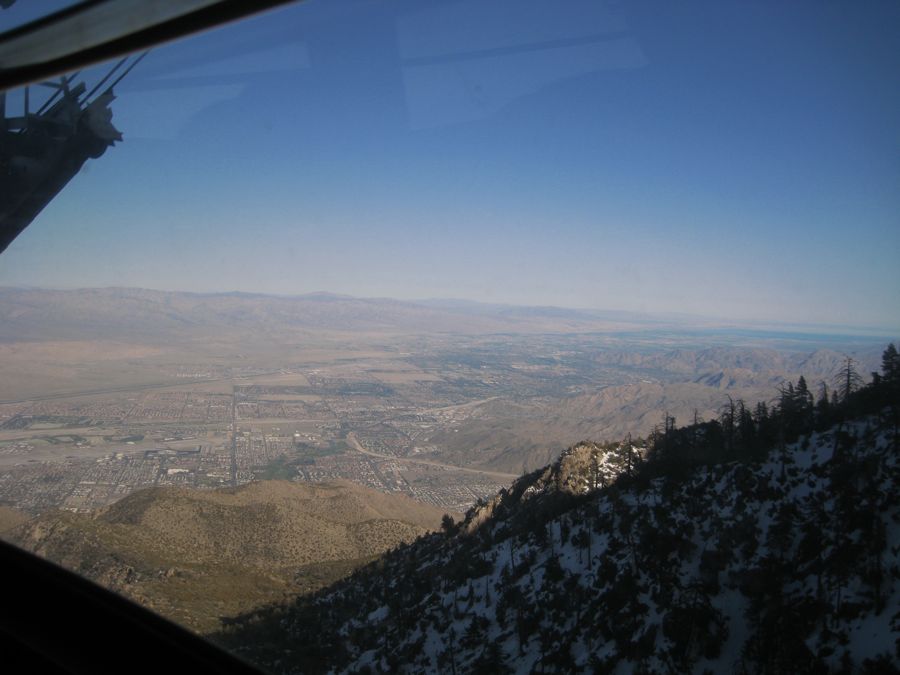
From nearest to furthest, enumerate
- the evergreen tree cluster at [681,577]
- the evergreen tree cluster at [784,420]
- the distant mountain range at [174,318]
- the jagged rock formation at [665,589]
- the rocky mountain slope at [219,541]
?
the jagged rock formation at [665,589]
the evergreen tree cluster at [681,577]
the evergreen tree cluster at [784,420]
the rocky mountain slope at [219,541]
the distant mountain range at [174,318]

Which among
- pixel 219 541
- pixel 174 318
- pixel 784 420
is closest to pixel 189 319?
pixel 174 318

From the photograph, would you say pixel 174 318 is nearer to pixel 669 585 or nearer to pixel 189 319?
pixel 189 319

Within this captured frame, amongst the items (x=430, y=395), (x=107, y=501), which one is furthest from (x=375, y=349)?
(x=107, y=501)

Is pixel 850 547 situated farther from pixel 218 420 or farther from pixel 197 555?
pixel 218 420

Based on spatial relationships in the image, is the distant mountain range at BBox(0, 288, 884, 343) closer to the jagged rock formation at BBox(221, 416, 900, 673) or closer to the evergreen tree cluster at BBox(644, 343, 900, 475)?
the evergreen tree cluster at BBox(644, 343, 900, 475)

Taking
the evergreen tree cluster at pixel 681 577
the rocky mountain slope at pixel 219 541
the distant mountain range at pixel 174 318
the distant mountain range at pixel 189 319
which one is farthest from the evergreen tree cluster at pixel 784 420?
the distant mountain range at pixel 174 318

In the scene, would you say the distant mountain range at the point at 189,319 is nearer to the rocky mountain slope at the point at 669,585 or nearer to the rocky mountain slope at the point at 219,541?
the rocky mountain slope at the point at 219,541
